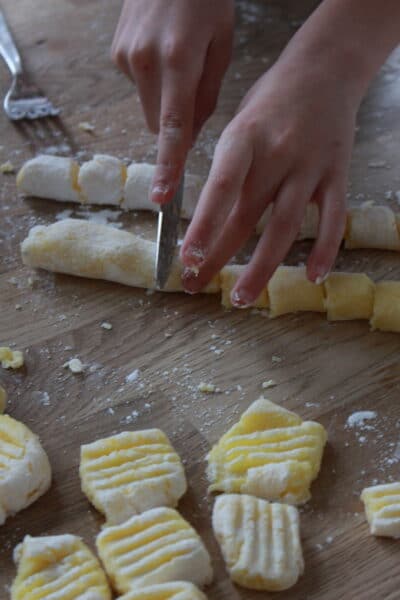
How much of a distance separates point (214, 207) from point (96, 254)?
0.30 metres

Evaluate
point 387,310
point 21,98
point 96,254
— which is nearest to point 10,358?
point 96,254

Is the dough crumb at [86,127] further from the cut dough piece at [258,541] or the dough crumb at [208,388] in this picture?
the cut dough piece at [258,541]

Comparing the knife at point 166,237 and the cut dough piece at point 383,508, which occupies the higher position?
the knife at point 166,237

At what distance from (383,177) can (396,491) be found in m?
0.76

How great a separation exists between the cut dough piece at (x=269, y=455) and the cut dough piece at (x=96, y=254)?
315 mm

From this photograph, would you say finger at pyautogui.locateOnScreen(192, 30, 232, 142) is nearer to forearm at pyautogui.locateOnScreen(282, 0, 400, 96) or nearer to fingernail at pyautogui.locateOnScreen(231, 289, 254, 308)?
forearm at pyautogui.locateOnScreen(282, 0, 400, 96)

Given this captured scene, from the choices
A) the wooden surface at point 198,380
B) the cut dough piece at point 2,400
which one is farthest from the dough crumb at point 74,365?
the cut dough piece at point 2,400

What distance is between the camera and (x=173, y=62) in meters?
1.39

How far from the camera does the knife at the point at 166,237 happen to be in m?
1.40

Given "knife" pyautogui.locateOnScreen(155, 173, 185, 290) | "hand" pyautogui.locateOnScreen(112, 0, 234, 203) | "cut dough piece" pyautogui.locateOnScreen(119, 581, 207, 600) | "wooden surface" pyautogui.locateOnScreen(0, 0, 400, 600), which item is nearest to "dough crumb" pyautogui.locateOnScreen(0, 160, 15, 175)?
"wooden surface" pyautogui.locateOnScreen(0, 0, 400, 600)

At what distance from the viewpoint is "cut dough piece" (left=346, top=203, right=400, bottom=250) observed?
148 centimetres

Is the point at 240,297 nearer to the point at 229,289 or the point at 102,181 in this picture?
the point at 229,289

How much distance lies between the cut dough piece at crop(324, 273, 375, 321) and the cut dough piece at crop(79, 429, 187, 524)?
1.28 feet

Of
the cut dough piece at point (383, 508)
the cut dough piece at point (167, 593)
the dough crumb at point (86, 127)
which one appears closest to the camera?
the cut dough piece at point (167, 593)
